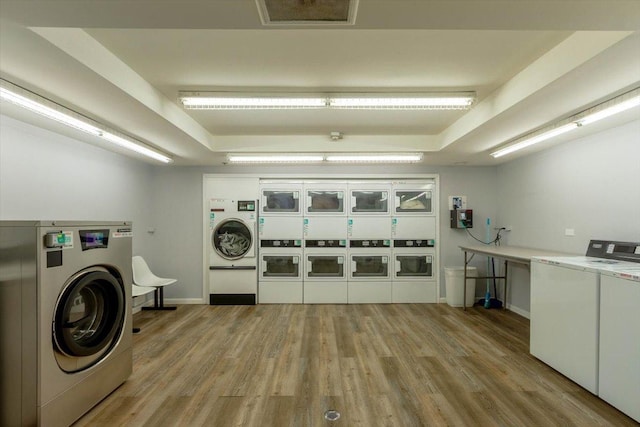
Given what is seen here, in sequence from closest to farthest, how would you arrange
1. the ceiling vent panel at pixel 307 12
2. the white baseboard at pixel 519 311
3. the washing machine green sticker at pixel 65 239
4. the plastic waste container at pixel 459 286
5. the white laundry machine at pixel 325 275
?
the ceiling vent panel at pixel 307 12, the washing machine green sticker at pixel 65 239, the white baseboard at pixel 519 311, the plastic waste container at pixel 459 286, the white laundry machine at pixel 325 275

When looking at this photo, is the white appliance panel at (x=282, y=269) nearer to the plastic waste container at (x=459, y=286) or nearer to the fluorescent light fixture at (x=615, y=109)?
the plastic waste container at (x=459, y=286)

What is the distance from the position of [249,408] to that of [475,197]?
463 centimetres

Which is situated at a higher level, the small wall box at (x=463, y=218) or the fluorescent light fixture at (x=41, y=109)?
the fluorescent light fixture at (x=41, y=109)

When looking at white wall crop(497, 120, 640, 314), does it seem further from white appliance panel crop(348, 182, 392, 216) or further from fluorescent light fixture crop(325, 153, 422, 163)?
white appliance panel crop(348, 182, 392, 216)

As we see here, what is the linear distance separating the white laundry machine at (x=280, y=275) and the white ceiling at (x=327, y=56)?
2.29 meters

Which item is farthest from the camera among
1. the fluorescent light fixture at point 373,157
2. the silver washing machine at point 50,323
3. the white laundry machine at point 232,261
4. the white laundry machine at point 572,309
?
the white laundry machine at point 232,261

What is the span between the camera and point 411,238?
488cm

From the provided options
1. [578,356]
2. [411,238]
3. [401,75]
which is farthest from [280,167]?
[578,356]

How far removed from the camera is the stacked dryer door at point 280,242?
15.8ft

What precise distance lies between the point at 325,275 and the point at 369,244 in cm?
93

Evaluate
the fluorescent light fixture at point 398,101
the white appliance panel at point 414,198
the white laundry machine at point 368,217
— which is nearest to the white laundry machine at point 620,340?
the fluorescent light fixture at point 398,101

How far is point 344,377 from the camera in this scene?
254cm

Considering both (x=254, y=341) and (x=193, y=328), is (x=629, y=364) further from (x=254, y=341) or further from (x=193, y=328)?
(x=193, y=328)

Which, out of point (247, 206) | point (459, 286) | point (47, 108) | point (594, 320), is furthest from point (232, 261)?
point (594, 320)
